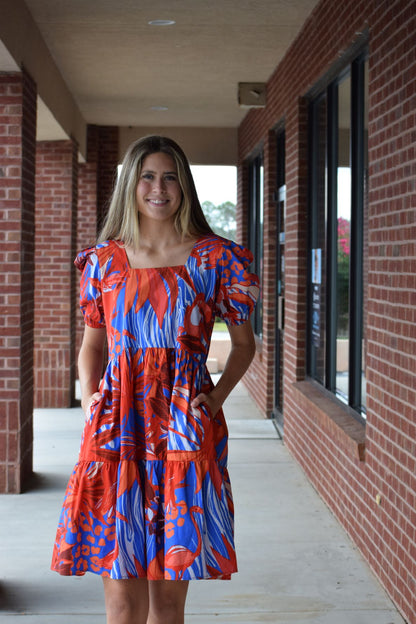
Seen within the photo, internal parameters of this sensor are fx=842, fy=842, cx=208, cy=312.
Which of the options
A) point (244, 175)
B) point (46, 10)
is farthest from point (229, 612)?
point (244, 175)

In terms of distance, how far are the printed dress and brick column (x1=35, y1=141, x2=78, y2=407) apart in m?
6.95

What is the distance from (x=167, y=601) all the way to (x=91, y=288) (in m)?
0.93

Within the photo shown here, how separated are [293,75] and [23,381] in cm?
336

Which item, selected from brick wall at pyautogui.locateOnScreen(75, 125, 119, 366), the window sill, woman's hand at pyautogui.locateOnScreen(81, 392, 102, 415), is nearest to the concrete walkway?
the window sill

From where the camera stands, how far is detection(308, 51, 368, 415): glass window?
508cm

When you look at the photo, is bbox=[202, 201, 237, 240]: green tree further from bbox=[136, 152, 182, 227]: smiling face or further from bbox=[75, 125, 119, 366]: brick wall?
bbox=[136, 152, 182, 227]: smiling face

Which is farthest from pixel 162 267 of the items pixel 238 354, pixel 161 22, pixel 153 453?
pixel 161 22

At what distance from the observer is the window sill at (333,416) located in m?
4.56

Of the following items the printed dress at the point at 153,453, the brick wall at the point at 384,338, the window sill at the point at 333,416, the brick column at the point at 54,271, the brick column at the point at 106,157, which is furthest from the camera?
the brick column at the point at 106,157

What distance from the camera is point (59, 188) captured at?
917 cm

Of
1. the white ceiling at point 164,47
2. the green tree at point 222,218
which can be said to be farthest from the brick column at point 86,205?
the green tree at point 222,218

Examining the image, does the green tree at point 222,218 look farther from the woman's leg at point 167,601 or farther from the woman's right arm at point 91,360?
the woman's leg at point 167,601

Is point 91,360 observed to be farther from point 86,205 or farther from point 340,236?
point 86,205

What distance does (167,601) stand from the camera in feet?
7.82
